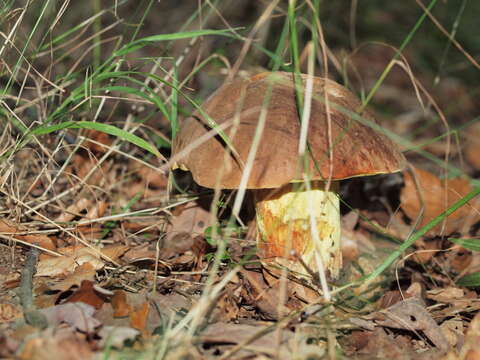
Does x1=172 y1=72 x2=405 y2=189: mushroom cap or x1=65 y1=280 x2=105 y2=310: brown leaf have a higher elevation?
x1=172 y1=72 x2=405 y2=189: mushroom cap

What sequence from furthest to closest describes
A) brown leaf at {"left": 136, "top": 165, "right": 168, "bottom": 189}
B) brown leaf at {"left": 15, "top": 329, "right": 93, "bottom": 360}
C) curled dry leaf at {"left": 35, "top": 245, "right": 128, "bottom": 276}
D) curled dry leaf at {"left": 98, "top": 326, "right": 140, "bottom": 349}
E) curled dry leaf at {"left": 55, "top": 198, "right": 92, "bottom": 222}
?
brown leaf at {"left": 136, "top": 165, "right": 168, "bottom": 189} → curled dry leaf at {"left": 55, "top": 198, "right": 92, "bottom": 222} → curled dry leaf at {"left": 35, "top": 245, "right": 128, "bottom": 276} → curled dry leaf at {"left": 98, "top": 326, "right": 140, "bottom": 349} → brown leaf at {"left": 15, "top": 329, "right": 93, "bottom": 360}

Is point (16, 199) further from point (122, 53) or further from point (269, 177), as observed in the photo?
point (269, 177)

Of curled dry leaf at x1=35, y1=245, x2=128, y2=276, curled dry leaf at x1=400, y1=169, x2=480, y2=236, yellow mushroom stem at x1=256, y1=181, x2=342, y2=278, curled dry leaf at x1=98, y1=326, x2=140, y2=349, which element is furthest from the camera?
curled dry leaf at x1=400, y1=169, x2=480, y2=236

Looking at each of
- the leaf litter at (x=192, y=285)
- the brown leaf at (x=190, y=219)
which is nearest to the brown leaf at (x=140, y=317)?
the leaf litter at (x=192, y=285)

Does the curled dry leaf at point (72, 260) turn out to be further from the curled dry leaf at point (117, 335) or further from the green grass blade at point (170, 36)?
the green grass blade at point (170, 36)

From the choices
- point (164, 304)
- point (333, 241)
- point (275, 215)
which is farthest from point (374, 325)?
point (164, 304)

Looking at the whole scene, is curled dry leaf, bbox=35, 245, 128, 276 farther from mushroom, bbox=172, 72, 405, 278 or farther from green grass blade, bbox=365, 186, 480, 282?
green grass blade, bbox=365, 186, 480, 282

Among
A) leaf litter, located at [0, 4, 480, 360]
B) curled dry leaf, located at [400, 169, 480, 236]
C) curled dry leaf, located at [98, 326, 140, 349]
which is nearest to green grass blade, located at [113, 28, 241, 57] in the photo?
leaf litter, located at [0, 4, 480, 360]

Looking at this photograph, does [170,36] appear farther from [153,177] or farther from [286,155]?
[153,177]

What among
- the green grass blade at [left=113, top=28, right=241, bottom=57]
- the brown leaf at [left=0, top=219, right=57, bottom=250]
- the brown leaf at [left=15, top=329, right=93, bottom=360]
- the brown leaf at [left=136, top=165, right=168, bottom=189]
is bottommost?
the brown leaf at [left=136, top=165, right=168, bottom=189]
